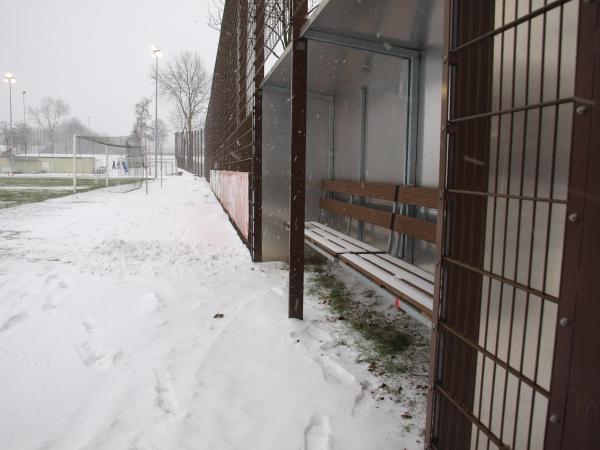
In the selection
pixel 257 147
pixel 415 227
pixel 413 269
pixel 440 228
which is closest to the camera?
pixel 440 228

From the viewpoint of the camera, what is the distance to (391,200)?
538cm

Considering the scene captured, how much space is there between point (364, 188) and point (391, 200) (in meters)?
0.75

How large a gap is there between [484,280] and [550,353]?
0.46 m

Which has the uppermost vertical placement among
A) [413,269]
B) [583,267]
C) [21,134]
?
[21,134]

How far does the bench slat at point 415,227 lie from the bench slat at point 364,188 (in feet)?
1.01

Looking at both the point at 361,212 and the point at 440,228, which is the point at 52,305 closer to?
the point at 361,212

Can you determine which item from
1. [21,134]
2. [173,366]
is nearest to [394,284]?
[173,366]

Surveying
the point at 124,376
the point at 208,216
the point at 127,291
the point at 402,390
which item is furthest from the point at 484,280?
the point at 208,216

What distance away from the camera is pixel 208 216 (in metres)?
13.0

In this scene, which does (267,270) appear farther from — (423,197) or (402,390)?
(402,390)

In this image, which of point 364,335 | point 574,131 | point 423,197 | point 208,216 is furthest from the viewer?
point 208,216

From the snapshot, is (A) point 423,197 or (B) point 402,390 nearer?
(B) point 402,390

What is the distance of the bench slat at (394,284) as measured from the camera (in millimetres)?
3102

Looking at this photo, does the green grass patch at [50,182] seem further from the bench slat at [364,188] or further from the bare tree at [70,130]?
the bare tree at [70,130]
